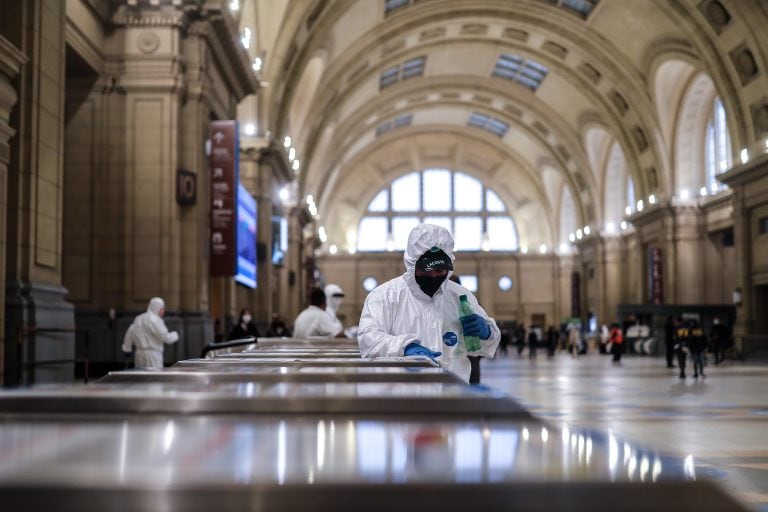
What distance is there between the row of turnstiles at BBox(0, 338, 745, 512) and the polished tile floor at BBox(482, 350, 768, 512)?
62 centimetres

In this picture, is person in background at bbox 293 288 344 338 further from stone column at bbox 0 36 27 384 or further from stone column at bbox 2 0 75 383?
stone column at bbox 0 36 27 384

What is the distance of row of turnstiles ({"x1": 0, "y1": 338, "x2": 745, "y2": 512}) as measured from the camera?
876mm

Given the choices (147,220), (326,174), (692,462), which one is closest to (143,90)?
(147,220)

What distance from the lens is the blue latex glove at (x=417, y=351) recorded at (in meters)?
4.11

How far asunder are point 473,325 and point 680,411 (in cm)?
642

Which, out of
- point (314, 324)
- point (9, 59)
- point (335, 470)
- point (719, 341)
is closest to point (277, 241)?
point (719, 341)

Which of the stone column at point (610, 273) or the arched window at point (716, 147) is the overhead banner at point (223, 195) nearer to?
the arched window at point (716, 147)

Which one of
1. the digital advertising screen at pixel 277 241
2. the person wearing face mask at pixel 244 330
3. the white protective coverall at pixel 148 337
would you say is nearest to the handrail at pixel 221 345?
the white protective coverall at pixel 148 337

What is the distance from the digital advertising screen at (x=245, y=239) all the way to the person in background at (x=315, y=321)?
20.2 ft

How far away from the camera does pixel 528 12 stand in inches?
1270

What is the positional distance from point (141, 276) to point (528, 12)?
22.6 meters

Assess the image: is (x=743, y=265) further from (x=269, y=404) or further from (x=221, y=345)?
(x=269, y=404)

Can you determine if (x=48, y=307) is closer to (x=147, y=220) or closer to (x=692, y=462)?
(x=147, y=220)

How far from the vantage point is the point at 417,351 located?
413 centimetres
